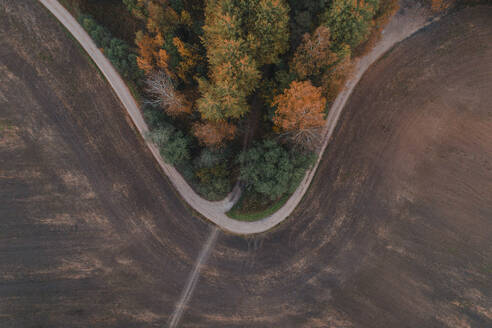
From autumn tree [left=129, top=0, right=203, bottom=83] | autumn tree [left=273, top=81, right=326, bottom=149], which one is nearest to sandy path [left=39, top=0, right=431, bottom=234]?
autumn tree [left=273, top=81, right=326, bottom=149]

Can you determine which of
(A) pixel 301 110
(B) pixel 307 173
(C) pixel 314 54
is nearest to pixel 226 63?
(A) pixel 301 110

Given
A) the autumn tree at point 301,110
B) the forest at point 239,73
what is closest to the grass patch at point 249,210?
the forest at point 239,73

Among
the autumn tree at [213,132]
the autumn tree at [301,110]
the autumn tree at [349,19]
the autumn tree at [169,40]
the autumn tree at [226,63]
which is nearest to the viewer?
the autumn tree at [226,63]

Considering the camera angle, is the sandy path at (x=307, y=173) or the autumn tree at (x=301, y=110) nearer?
the autumn tree at (x=301, y=110)

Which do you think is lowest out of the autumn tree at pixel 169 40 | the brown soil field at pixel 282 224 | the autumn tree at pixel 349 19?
the brown soil field at pixel 282 224

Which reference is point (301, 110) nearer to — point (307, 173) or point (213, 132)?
point (213, 132)

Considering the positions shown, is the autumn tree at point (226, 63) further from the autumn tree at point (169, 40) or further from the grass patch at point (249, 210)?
the grass patch at point (249, 210)

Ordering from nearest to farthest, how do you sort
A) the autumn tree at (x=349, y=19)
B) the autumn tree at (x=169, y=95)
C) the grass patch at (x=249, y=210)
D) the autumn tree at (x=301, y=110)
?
the autumn tree at (x=349, y=19) < the autumn tree at (x=301, y=110) < the autumn tree at (x=169, y=95) < the grass patch at (x=249, y=210)

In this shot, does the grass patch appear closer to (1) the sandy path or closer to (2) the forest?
(2) the forest
